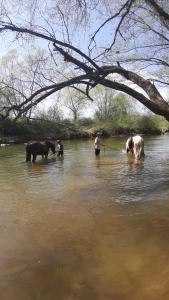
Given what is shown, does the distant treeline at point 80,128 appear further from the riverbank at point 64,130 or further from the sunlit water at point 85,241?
the sunlit water at point 85,241

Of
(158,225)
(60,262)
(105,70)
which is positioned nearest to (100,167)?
(105,70)

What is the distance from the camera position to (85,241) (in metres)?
7.28

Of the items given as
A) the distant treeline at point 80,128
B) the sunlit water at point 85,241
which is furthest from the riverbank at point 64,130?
the sunlit water at point 85,241

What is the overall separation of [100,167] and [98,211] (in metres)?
9.50

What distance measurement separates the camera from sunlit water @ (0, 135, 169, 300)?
17.6 ft

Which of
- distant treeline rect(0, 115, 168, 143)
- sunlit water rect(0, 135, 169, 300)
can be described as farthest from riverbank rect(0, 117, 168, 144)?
sunlit water rect(0, 135, 169, 300)

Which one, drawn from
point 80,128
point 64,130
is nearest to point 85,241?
point 64,130

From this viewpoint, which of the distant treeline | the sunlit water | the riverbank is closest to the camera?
the sunlit water

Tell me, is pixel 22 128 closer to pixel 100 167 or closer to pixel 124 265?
pixel 100 167

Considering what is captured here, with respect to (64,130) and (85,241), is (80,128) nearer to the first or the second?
(64,130)

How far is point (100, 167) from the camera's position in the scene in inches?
750

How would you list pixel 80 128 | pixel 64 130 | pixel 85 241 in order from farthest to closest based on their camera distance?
pixel 80 128 → pixel 64 130 → pixel 85 241

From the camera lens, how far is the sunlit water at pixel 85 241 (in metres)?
5.38

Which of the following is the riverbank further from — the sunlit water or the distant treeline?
the sunlit water
